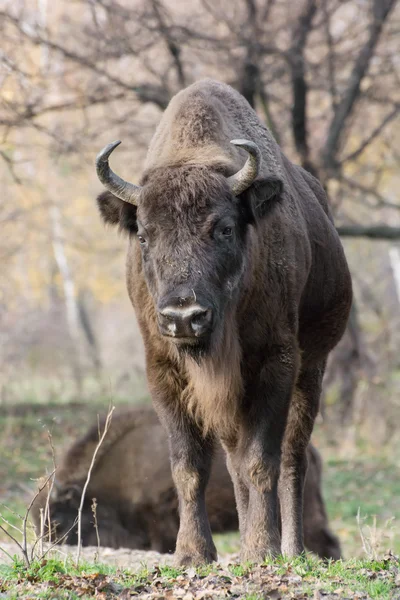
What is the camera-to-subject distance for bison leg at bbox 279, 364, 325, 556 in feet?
23.4

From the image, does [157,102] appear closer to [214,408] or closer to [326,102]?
[326,102]

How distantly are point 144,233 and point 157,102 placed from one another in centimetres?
1011

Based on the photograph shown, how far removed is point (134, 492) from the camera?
38.0 feet

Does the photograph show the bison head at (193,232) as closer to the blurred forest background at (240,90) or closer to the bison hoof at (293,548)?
the bison hoof at (293,548)

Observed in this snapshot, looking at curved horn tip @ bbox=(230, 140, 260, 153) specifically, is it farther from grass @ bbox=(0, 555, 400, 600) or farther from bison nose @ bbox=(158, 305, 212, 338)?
grass @ bbox=(0, 555, 400, 600)

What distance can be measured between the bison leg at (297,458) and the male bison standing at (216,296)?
0.06 feet

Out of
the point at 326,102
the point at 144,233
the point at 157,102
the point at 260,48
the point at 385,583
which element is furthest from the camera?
the point at 326,102

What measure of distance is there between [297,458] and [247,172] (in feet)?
8.46

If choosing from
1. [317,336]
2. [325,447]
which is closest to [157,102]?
[325,447]

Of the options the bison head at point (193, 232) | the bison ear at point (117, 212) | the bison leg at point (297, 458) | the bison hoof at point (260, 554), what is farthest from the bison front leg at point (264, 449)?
the bison ear at point (117, 212)

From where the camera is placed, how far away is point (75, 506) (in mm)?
10984

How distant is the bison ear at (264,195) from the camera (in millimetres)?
6348

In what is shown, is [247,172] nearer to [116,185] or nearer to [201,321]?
[116,185]

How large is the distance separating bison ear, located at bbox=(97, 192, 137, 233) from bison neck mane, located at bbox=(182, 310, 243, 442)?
1.01 meters
